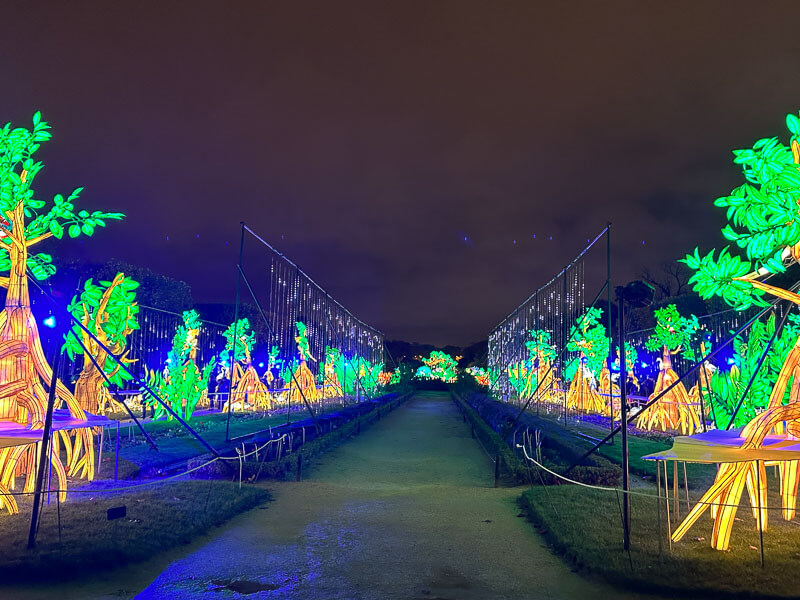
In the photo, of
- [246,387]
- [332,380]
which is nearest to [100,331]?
[246,387]

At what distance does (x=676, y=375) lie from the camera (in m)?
17.4

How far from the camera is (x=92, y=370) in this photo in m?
11.1

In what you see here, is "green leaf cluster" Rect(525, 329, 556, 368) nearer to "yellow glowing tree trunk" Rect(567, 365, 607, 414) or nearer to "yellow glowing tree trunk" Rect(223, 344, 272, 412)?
"yellow glowing tree trunk" Rect(567, 365, 607, 414)

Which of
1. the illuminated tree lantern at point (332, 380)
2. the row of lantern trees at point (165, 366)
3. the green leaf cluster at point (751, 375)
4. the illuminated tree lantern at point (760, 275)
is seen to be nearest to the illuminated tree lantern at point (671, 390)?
the green leaf cluster at point (751, 375)

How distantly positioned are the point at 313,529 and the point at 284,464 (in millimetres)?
3626

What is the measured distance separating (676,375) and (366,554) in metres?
14.5

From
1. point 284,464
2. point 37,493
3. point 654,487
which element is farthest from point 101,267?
point 654,487

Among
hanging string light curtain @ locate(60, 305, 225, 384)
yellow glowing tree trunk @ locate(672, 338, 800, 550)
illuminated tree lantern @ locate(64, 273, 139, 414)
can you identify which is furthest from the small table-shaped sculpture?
hanging string light curtain @ locate(60, 305, 225, 384)

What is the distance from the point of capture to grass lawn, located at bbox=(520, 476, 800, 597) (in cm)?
485

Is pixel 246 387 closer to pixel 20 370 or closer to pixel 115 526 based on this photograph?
pixel 20 370

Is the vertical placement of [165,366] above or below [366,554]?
above

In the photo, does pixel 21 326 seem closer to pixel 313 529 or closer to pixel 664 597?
pixel 313 529

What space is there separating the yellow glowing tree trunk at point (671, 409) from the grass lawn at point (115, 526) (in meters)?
12.3

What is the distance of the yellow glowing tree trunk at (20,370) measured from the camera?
24.6 feet
